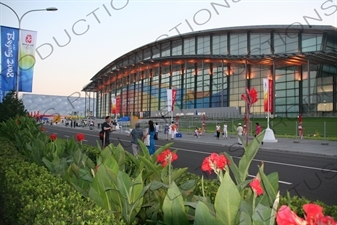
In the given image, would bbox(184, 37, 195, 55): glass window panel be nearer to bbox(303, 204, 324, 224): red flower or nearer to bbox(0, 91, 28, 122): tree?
bbox(0, 91, 28, 122): tree

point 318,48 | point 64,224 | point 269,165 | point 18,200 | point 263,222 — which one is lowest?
point 269,165

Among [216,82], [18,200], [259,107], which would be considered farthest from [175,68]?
[18,200]

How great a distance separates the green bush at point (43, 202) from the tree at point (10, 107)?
12738 millimetres

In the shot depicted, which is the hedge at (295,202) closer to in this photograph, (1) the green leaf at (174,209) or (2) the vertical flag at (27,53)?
(1) the green leaf at (174,209)

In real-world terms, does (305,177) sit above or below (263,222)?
below

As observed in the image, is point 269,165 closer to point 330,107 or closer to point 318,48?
point 330,107

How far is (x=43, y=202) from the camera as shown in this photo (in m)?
2.85

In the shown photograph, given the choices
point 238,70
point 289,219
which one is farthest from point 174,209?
point 238,70

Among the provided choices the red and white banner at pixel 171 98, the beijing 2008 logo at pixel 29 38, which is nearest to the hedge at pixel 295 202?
the beijing 2008 logo at pixel 29 38

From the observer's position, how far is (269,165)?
12.5 m

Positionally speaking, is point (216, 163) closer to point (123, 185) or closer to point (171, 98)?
point (123, 185)

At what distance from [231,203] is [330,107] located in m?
54.0

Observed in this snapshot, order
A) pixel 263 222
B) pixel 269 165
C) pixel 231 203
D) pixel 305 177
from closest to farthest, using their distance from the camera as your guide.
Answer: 1. pixel 263 222
2. pixel 231 203
3. pixel 305 177
4. pixel 269 165

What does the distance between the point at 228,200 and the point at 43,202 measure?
179cm
